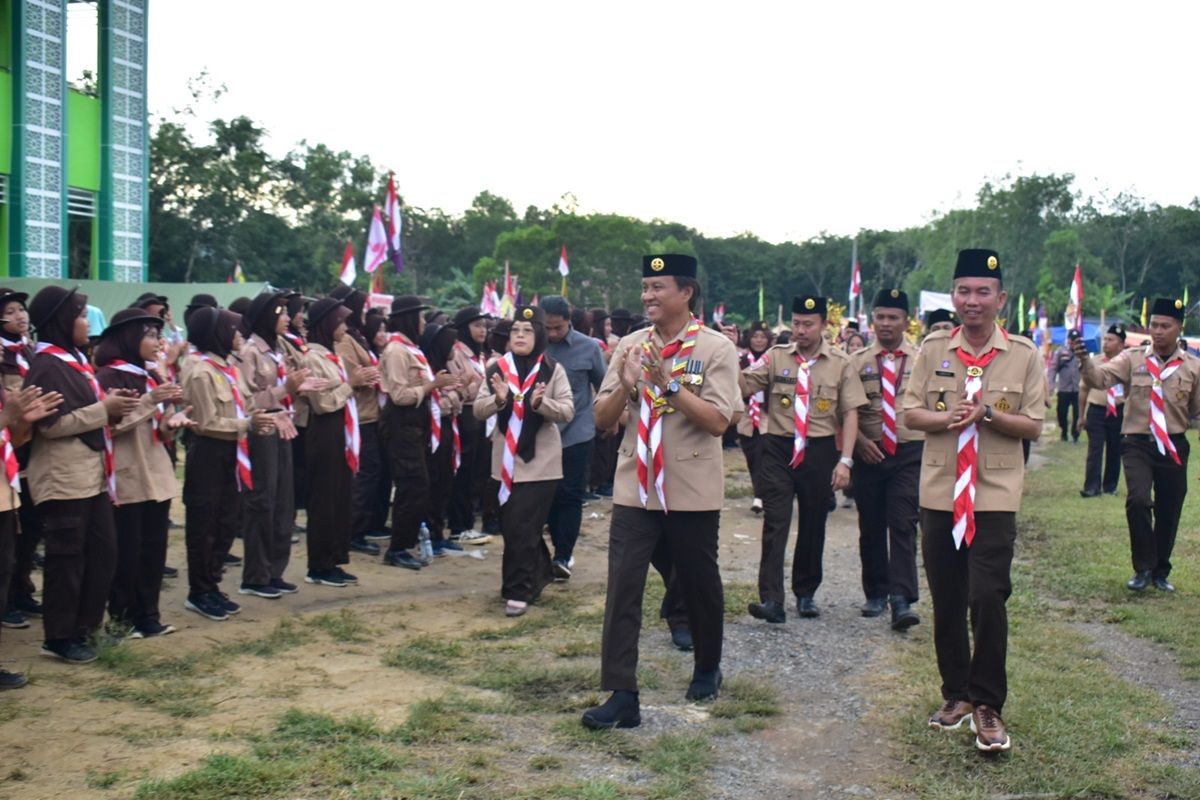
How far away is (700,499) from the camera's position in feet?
19.5

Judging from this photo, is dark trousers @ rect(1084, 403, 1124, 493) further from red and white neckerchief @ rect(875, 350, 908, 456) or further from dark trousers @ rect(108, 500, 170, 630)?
dark trousers @ rect(108, 500, 170, 630)

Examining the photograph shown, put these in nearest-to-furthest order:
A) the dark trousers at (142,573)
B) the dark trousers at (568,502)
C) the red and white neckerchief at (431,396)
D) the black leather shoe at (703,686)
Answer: the black leather shoe at (703,686)
the dark trousers at (142,573)
the dark trousers at (568,502)
the red and white neckerchief at (431,396)

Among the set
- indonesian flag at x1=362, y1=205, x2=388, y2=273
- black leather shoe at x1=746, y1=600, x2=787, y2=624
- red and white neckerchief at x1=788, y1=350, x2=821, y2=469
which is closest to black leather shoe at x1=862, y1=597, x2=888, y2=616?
black leather shoe at x1=746, y1=600, x2=787, y2=624

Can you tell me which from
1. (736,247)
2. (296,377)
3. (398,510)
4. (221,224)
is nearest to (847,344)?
(398,510)

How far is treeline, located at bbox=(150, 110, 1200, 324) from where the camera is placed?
3059cm

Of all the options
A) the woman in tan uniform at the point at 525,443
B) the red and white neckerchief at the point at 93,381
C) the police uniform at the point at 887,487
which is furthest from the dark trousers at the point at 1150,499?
the red and white neckerchief at the point at 93,381

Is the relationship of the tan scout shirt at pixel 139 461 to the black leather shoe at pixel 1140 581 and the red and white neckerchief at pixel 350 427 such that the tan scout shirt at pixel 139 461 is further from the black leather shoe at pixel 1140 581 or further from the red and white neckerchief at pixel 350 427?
the black leather shoe at pixel 1140 581

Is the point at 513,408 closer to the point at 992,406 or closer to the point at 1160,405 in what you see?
the point at 992,406

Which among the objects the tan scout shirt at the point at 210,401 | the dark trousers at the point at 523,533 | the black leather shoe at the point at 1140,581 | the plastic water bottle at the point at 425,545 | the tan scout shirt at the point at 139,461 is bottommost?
the plastic water bottle at the point at 425,545

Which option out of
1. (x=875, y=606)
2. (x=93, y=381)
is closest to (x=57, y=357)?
(x=93, y=381)

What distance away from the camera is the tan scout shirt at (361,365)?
10281 millimetres

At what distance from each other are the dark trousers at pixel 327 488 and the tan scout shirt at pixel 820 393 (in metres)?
3.06

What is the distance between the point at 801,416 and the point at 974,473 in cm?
264

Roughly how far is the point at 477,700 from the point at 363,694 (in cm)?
60
